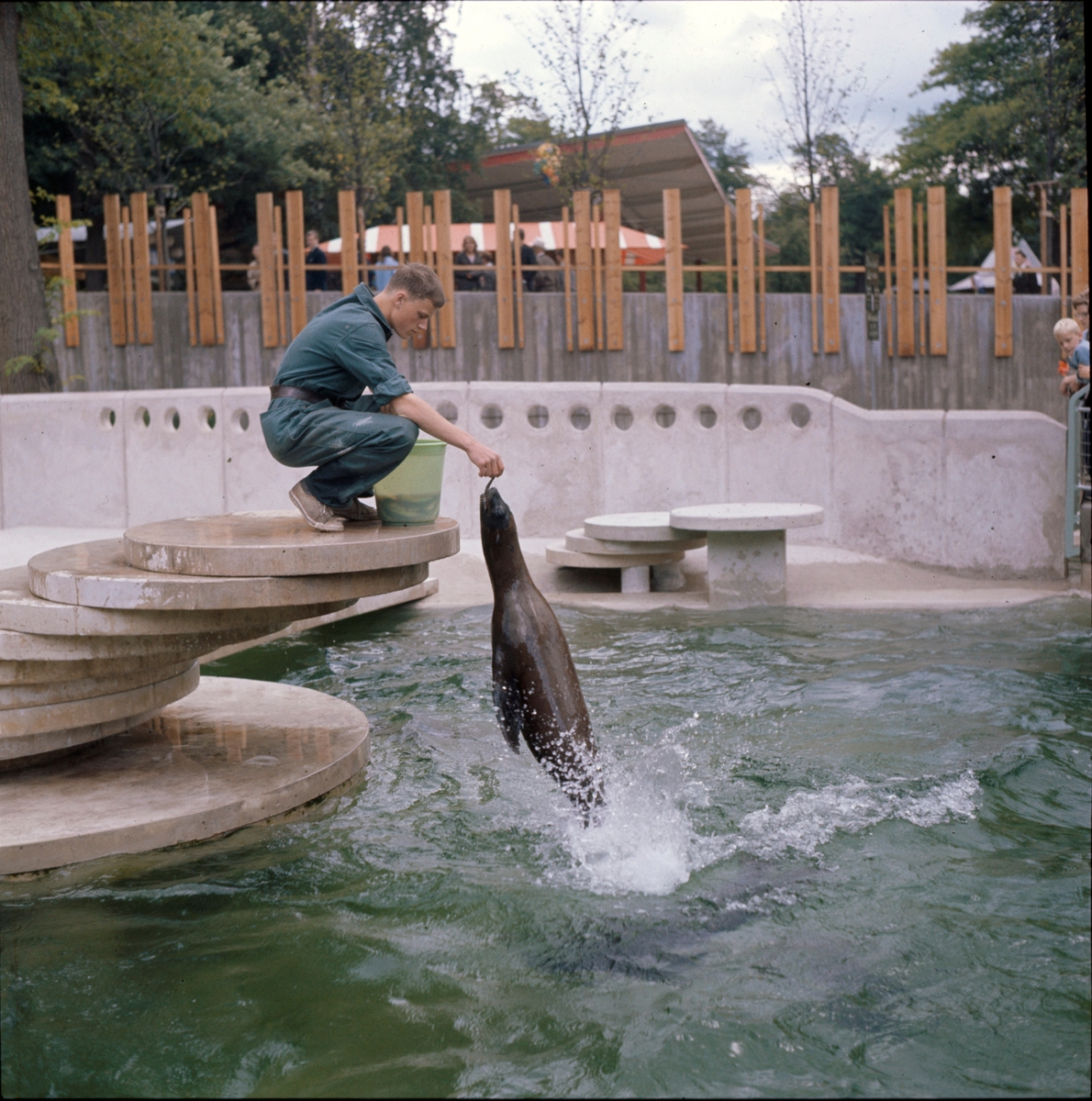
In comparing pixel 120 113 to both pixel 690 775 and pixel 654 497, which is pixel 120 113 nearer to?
pixel 654 497

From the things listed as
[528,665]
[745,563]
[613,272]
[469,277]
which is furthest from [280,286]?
[528,665]

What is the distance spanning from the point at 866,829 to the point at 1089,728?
2389mm

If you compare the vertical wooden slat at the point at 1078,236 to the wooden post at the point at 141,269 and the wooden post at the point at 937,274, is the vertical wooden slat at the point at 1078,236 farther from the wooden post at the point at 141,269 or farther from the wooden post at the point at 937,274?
the wooden post at the point at 141,269

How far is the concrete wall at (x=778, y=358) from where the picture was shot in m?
16.0

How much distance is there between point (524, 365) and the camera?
54.1ft

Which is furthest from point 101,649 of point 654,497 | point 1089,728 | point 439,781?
point 654,497

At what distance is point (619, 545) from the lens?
458 inches

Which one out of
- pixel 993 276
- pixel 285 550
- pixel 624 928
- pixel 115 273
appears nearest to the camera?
pixel 624 928

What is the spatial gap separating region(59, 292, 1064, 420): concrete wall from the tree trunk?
2.79ft

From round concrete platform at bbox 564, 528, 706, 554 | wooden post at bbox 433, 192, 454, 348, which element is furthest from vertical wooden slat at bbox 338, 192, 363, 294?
round concrete platform at bbox 564, 528, 706, 554

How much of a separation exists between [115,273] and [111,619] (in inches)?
502

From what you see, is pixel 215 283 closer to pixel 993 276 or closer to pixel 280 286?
pixel 280 286

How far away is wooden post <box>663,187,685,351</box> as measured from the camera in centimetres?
1574

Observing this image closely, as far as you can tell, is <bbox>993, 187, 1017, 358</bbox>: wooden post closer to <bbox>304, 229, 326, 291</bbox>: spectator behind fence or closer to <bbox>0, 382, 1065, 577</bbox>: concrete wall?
<bbox>0, 382, 1065, 577</bbox>: concrete wall
